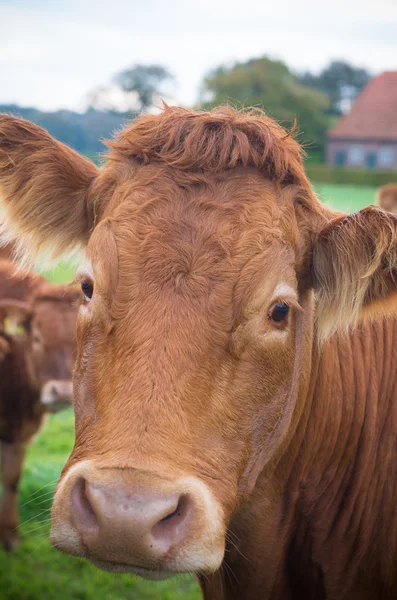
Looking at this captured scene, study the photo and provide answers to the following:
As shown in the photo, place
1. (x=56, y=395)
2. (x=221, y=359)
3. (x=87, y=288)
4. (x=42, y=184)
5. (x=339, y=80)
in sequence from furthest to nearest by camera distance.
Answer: (x=339, y=80) < (x=56, y=395) < (x=42, y=184) < (x=87, y=288) < (x=221, y=359)

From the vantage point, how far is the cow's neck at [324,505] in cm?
332

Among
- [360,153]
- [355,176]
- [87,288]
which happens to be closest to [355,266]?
[87,288]

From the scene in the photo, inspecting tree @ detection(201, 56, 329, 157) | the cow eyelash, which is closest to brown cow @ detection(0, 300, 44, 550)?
the cow eyelash

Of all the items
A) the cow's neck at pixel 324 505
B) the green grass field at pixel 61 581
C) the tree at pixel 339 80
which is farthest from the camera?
the tree at pixel 339 80

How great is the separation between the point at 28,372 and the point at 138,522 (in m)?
5.25

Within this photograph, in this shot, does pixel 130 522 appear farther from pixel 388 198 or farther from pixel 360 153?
pixel 360 153

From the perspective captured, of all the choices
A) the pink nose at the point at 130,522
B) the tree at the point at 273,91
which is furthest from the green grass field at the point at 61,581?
the tree at the point at 273,91

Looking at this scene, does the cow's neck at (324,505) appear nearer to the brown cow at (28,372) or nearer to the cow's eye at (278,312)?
the cow's eye at (278,312)

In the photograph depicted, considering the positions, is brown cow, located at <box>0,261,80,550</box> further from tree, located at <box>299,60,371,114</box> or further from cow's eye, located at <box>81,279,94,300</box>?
tree, located at <box>299,60,371,114</box>

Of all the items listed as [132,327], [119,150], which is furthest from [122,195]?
[132,327]

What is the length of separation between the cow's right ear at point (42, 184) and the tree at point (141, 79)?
44.1 metres

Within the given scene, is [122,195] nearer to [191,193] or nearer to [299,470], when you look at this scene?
[191,193]

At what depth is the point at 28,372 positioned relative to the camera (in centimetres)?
711

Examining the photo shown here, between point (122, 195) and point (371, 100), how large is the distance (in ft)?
269
